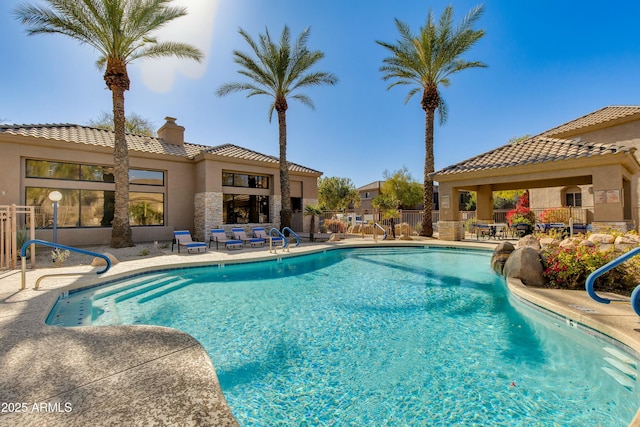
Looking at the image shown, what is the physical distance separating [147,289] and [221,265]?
9.68 ft

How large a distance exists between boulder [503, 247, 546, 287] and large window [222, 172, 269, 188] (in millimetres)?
14910

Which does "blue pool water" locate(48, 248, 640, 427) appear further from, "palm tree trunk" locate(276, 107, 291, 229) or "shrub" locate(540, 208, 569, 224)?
"shrub" locate(540, 208, 569, 224)

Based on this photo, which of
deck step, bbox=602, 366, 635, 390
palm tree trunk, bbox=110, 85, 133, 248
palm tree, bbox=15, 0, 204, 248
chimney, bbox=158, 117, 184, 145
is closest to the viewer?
deck step, bbox=602, 366, 635, 390

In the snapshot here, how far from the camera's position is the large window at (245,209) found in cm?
1761

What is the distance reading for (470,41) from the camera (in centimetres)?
1573

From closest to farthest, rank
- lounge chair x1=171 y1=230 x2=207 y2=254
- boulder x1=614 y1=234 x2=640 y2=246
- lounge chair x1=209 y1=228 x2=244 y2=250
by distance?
1. boulder x1=614 y1=234 x2=640 y2=246
2. lounge chair x1=171 y1=230 x2=207 y2=254
3. lounge chair x1=209 y1=228 x2=244 y2=250

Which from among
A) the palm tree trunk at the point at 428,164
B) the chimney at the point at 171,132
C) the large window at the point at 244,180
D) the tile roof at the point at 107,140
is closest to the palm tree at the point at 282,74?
the large window at the point at 244,180

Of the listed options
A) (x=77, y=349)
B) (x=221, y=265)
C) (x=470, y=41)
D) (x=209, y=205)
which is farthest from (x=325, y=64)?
(x=77, y=349)

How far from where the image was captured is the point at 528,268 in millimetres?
7227

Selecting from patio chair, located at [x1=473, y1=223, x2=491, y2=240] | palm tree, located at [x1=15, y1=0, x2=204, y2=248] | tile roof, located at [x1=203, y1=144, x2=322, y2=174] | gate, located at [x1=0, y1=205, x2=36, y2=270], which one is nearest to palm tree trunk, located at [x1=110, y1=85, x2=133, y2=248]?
palm tree, located at [x1=15, y1=0, x2=204, y2=248]

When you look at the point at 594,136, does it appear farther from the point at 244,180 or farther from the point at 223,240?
the point at 223,240

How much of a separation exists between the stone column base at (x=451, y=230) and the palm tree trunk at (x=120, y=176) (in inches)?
650

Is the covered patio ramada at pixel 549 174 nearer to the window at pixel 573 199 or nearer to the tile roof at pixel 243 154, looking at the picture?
the window at pixel 573 199

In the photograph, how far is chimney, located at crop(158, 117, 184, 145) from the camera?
17.7 metres
